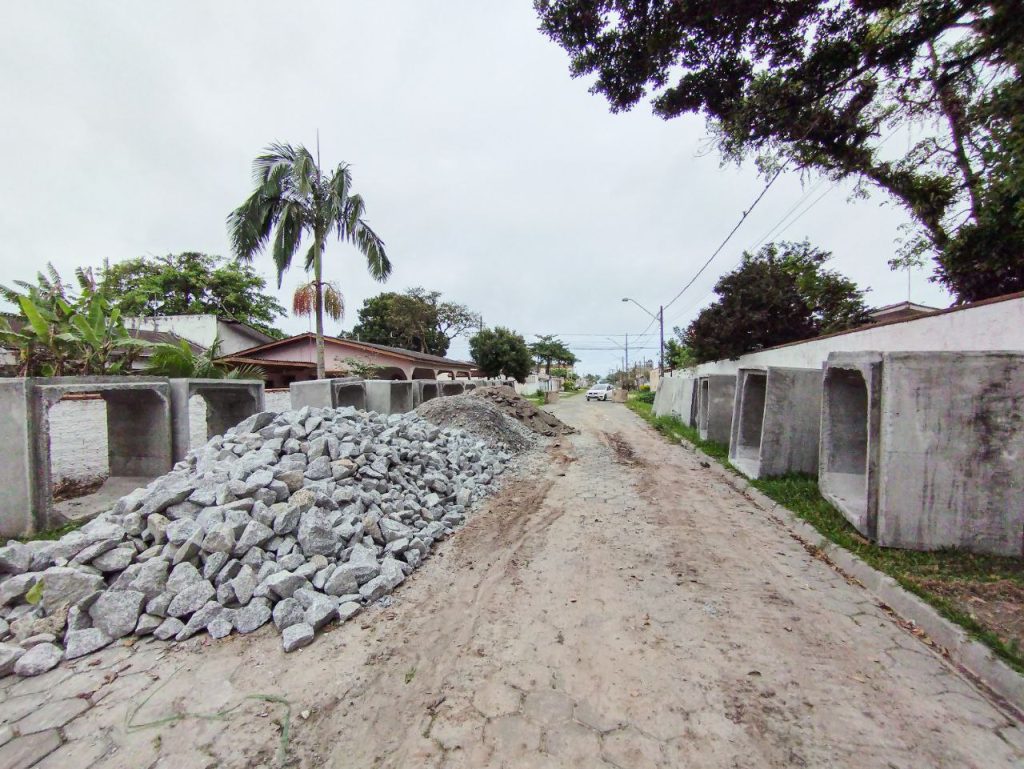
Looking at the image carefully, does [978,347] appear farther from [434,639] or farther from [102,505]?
[102,505]

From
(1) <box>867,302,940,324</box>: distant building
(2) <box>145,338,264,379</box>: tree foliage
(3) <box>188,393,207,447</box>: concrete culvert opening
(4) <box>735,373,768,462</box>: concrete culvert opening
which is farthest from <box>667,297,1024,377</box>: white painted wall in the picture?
(1) <box>867,302,940,324</box>: distant building

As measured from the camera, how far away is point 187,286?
2503 cm

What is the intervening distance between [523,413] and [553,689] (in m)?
11.2

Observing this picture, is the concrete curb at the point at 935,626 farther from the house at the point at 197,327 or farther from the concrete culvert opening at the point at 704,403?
the house at the point at 197,327

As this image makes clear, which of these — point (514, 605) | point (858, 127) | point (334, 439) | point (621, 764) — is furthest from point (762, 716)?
point (858, 127)

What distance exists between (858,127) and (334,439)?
9296 mm

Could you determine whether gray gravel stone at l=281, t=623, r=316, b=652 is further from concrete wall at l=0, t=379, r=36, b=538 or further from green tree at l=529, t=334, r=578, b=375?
green tree at l=529, t=334, r=578, b=375

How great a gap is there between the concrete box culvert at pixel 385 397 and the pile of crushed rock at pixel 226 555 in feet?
18.5

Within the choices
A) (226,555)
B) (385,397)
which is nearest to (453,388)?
(385,397)

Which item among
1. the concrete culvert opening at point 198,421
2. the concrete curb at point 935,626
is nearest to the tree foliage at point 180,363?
the concrete culvert opening at point 198,421

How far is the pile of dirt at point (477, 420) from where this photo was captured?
384 inches

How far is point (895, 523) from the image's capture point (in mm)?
3869

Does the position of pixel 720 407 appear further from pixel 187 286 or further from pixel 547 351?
pixel 547 351

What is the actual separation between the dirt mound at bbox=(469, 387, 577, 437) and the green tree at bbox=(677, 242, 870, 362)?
268 inches
